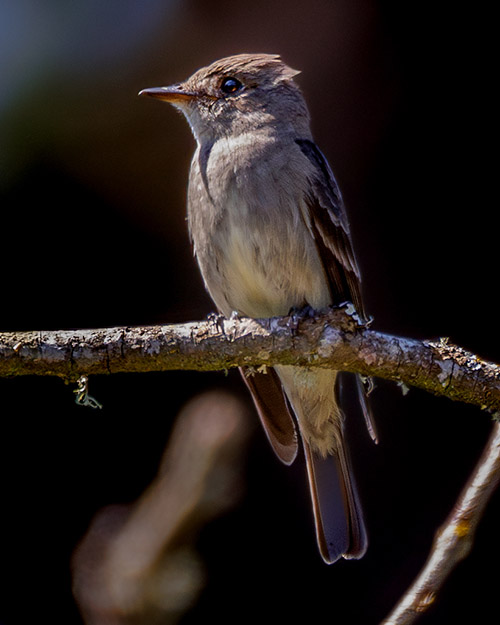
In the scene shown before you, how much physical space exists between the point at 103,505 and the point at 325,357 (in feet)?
6.28

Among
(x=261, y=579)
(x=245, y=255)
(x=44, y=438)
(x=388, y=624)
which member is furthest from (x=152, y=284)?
(x=388, y=624)

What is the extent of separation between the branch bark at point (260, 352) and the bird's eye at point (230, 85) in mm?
1301

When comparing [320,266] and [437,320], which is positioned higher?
[320,266]

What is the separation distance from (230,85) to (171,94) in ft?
0.91

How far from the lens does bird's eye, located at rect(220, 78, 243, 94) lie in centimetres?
371

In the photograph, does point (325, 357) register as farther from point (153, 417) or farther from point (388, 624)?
point (153, 417)

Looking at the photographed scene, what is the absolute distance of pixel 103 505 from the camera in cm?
425

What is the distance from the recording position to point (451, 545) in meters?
2.19

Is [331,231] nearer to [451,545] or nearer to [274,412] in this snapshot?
[274,412]

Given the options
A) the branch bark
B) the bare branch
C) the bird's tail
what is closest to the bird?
the bird's tail

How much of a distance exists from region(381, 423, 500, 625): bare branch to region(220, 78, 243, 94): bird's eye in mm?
2091

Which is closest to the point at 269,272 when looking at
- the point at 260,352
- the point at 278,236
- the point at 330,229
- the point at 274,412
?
the point at 278,236

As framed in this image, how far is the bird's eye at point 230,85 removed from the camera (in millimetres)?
3711

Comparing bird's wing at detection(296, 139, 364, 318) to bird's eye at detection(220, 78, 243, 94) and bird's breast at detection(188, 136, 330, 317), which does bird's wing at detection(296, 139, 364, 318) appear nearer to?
bird's breast at detection(188, 136, 330, 317)
